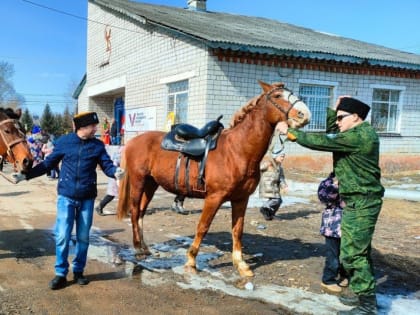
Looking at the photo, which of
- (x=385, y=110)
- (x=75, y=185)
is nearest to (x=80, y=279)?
(x=75, y=185)

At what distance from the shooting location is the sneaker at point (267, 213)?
7.70 metres

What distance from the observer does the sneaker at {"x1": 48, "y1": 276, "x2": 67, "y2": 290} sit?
4176mm

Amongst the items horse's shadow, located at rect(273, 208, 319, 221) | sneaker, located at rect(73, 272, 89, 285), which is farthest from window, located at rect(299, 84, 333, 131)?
sneaker, located at rect(73, 272, 89, 285)

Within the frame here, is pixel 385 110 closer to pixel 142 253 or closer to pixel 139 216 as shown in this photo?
pixel 139 216

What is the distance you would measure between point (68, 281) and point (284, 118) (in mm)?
2927

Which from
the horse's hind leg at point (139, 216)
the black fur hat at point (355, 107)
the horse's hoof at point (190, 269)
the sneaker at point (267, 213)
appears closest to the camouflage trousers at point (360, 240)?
the black fur hat at point (355, 107)

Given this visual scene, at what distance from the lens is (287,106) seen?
429cm

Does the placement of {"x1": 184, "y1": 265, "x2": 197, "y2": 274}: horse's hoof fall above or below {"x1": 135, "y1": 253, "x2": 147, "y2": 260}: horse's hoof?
above

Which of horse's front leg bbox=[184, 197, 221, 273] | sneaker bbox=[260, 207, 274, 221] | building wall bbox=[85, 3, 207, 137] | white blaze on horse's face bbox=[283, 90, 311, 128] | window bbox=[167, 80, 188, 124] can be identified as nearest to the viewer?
white blaze on horse's face bbox=[283, 90, 311, 128]

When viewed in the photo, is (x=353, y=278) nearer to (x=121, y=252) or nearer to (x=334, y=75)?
(x=121, y=252)

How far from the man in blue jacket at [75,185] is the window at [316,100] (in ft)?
33.3

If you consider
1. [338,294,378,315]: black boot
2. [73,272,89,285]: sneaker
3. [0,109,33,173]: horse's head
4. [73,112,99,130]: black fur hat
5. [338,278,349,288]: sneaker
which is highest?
[73,112,99,130]: black fur hat

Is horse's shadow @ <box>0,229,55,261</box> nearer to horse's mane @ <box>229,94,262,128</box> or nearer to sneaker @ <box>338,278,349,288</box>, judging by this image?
horse's mane @ <box>229,94,262,128</box>

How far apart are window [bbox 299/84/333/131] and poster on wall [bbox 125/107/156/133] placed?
18.4ft
